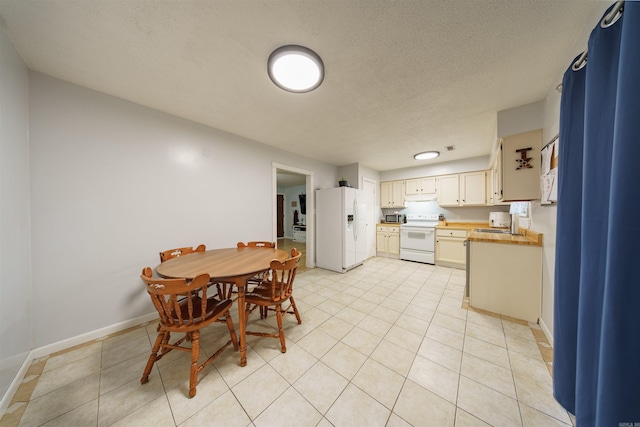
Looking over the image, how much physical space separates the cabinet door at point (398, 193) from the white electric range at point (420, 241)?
69 cm

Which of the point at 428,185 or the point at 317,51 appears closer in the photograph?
the point at 317,51

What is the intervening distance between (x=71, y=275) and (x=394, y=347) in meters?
3.10

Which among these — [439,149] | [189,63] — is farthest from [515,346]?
[189,63]

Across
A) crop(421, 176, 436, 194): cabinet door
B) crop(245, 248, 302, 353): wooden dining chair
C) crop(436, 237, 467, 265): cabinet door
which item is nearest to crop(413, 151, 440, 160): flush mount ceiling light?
crop(421, 176, 436, 194): cabinet door

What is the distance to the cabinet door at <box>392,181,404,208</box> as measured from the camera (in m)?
4.95

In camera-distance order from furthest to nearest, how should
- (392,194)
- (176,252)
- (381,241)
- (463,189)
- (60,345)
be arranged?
→ 1. (392,194)
2. (381,241)
3. (463,189)
4. (176,252)
5. (60,345)

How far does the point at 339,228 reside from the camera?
3.78 m

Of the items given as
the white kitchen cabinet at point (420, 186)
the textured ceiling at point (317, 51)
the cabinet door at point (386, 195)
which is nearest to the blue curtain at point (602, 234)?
the textured ceiling at point (317, 51)

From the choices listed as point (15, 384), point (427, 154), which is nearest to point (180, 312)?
point (15, 384)

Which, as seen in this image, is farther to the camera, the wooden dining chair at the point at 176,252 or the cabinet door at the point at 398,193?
the cabinet door at the point at 398,193

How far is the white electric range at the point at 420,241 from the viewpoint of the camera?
4180mm

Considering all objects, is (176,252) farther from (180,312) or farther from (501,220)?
(501,220)

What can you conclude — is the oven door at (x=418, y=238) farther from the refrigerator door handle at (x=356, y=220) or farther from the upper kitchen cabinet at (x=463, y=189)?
the refrigerator door handle at (x=356, y=220)

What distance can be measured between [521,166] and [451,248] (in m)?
2.35
